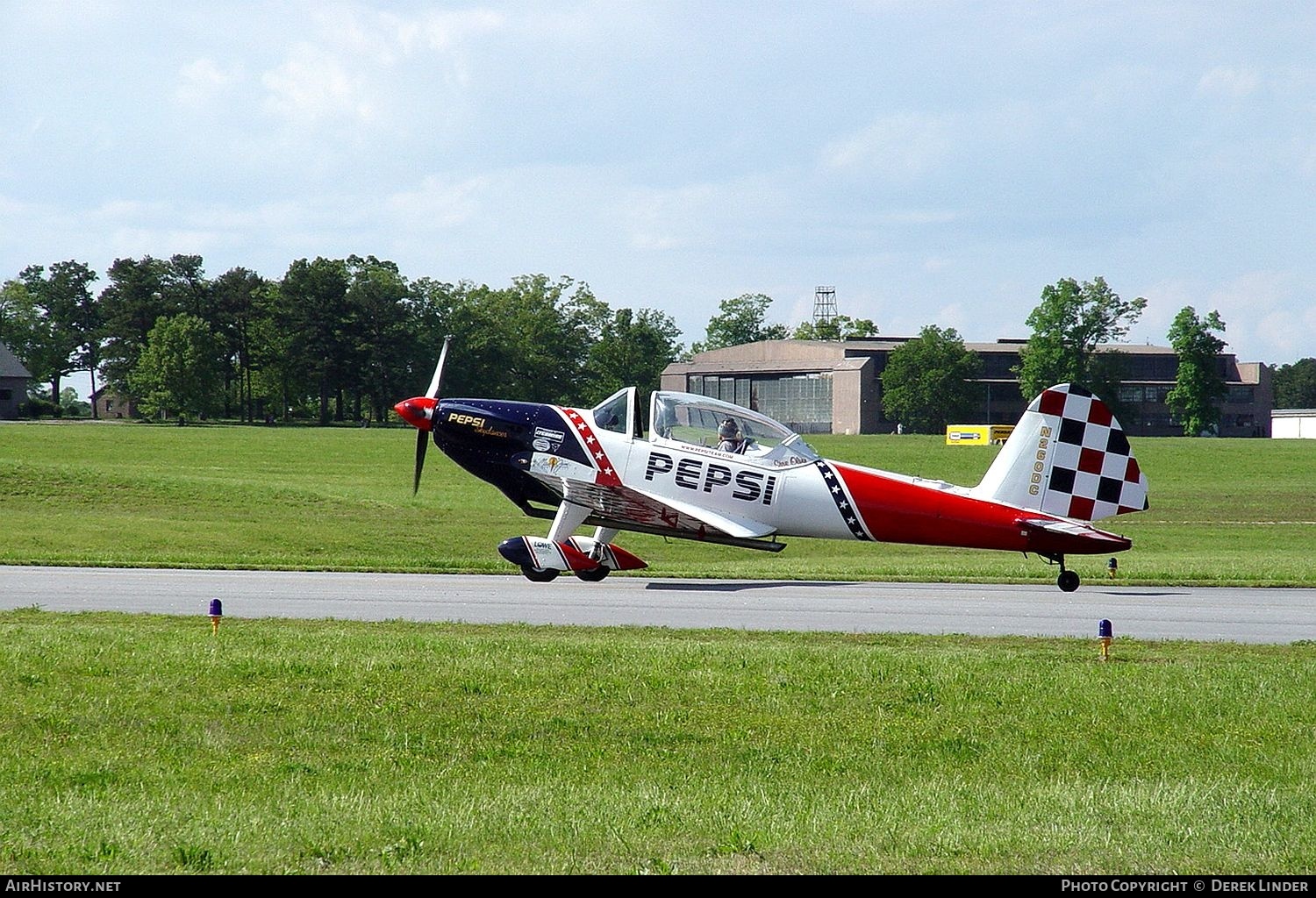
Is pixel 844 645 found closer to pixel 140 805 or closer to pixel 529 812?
pixel 529 812

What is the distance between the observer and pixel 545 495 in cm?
2239

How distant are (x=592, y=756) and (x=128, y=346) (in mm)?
135654

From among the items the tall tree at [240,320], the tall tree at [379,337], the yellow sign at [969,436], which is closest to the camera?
the tall tree at [379,337]

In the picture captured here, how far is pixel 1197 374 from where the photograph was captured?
414 feet

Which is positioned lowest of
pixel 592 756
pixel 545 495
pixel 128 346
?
pixel 592 756

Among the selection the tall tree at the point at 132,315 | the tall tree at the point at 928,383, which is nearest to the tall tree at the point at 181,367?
the tall tree at the point at 132,315

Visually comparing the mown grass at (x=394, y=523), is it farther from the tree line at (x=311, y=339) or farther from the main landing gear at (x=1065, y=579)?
the tree line at (x=311, y=339)

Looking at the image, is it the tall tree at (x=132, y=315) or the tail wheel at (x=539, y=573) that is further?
the tall tree at (x=132, y=315)

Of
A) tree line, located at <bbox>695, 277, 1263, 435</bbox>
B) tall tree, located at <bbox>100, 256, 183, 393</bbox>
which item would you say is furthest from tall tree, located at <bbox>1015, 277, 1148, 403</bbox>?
tall tree, located at <bbox>100, 256, 183, 393</bbox>

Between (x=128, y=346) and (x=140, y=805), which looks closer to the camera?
(x=140, y=805)

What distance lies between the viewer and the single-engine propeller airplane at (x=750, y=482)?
20.8m

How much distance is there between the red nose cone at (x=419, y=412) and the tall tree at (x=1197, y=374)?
4609 inches

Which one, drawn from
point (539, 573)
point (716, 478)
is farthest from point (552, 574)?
point (716, 478)
